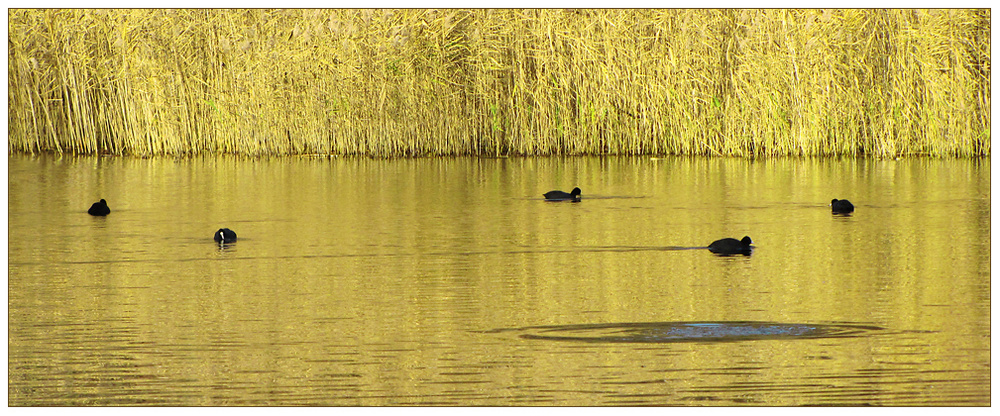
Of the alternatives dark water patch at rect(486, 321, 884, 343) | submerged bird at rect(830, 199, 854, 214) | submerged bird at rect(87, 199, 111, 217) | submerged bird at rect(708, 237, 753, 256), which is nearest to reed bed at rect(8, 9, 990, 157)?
submerged bird at rect(830, 199, 854, 214)

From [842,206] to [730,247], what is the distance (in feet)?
10.2

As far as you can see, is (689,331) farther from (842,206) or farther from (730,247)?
(842,206)

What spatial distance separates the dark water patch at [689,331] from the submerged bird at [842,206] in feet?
18.9

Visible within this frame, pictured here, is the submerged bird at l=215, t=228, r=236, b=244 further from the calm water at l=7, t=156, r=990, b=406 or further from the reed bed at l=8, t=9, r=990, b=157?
the reed bed at l=8, t=9, r=990, b=157

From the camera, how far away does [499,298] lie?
7750mm

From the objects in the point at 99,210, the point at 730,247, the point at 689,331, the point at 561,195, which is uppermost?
the point at 561,195

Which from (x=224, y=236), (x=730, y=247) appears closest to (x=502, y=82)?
(x=224, y=236)

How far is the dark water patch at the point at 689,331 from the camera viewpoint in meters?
6.60

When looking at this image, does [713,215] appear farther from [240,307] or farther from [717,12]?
[717,12]

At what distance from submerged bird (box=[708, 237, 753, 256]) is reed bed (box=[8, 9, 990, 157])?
9.13m

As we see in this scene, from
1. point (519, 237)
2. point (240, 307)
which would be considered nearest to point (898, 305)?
point (240, 307)

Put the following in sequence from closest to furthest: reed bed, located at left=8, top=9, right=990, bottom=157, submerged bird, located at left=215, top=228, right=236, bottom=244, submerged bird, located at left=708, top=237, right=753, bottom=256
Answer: submerged bird, located at left=708, top=237, right=753, bottom=256 < submerged bird, located at left=215, top=228, right=236, bottom=244 < reed bed, located at left=8, top=9, right=990, bottom=157

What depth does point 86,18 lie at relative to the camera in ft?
64.7

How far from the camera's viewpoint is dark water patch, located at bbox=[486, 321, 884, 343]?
6602mm
